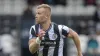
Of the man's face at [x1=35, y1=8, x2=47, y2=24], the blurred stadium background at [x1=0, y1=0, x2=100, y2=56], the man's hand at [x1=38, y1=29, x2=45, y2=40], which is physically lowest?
the blurred stadium background at [x1=0, y1=0, x2=100, y2=56]

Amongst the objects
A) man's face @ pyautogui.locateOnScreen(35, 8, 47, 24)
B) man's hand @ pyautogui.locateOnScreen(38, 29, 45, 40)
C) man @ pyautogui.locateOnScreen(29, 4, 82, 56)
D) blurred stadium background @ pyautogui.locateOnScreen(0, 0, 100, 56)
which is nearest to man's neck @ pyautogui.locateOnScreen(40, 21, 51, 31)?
man @ pyautogui.locateOnScreen(29, 4, 82, 56)

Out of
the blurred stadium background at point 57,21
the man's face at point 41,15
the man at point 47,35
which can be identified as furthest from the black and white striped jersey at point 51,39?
the blurred stadium background at point 57,21

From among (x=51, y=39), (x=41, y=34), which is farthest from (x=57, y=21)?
(x=41, y=34)

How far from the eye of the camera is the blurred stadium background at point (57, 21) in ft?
60.4

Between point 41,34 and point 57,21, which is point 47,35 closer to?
point 41,34

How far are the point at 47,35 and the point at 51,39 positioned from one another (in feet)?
0.34

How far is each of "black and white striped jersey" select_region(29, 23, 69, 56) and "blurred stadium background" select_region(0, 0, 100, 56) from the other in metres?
7.94

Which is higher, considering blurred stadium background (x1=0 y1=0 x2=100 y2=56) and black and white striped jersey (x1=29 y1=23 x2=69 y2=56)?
black and white striped jersey (x1=29 y1=23 x2=69 y2=56)

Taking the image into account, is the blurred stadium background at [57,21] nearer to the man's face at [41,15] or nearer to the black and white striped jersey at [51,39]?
the black and white striped jersey at [51,39]

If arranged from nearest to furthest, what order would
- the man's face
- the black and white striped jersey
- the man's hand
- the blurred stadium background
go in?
the man's hand < the man's face < the black and white striped jersey < the blurred stadium background

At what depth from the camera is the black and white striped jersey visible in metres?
8.95

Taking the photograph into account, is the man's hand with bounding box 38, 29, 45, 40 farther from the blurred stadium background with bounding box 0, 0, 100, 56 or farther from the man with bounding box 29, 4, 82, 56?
the blurred stadium background with bounding box 0, 0, 100, 56

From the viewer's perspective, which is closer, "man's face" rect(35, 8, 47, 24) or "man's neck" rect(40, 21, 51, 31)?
"man's face" rect(35, 8, 47, 24)

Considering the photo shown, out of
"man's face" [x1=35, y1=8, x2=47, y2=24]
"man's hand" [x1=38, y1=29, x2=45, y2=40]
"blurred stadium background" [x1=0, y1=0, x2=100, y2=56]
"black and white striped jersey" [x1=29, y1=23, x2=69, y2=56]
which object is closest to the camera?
"man's hand" [x1=38, y1=29, x2=45, y2=40]
